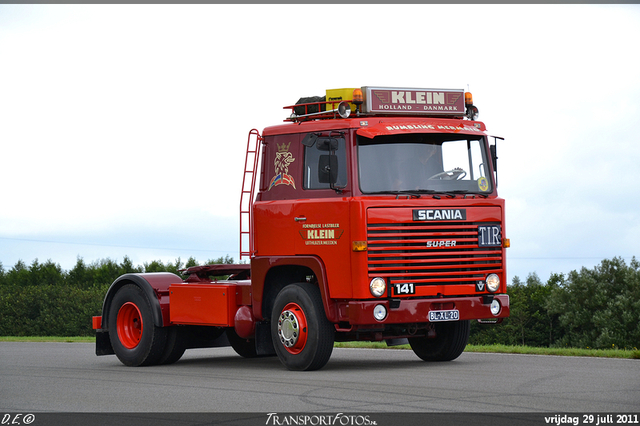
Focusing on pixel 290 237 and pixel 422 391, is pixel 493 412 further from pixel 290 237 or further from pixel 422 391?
pixel 290 237

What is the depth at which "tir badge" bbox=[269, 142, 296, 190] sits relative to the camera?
13.2 metres

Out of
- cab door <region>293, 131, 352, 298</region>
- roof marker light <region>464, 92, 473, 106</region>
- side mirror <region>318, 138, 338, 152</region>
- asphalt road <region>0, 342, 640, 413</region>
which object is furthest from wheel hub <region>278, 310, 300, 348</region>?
roof marker light <region>464, 92, 473, 106</region>

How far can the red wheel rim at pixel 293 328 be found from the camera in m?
12.6

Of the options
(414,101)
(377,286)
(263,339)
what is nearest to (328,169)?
(377,286)

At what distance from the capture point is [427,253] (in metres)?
12.4

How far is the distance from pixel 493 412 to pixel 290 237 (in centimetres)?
509

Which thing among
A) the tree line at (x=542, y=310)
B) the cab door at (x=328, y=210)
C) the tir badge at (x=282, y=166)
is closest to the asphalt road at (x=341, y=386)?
the cab door at (x=328, y=210)

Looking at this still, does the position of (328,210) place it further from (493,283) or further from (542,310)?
(542,310)

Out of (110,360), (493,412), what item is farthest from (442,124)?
(110,360)

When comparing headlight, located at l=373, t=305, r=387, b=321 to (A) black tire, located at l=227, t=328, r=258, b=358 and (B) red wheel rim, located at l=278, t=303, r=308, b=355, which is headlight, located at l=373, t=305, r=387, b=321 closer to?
(B) red wheel rim, located at l=278, t=303, r=308, b=355

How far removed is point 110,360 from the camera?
55.6 feet

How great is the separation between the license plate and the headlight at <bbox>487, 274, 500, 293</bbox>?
27.4 inches

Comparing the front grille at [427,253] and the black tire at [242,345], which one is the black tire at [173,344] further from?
the front grille at [427,253]

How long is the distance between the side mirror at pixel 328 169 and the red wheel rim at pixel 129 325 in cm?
496
